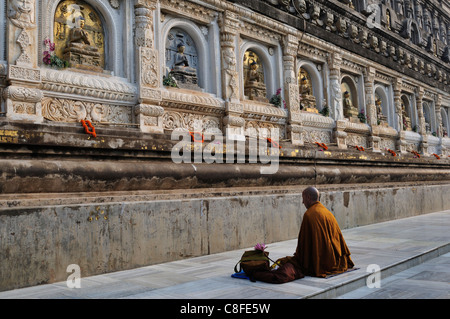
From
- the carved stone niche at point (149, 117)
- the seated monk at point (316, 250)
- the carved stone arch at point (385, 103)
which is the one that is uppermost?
the carved stone arch at point (385, 103)

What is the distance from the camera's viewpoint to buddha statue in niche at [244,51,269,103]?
1013 centimetres

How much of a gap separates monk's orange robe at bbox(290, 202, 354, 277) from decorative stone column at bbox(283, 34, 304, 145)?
5435 millimetres

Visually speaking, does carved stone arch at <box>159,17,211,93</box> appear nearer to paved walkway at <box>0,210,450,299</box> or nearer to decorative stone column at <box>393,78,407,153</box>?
paved walkway at <box>0,210,450,299</box>

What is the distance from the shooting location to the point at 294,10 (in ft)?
36.8

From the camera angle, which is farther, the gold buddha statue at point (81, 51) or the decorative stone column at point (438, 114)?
the decorative stone column at point (438, 114)

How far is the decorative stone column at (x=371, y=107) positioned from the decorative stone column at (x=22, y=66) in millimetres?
10981

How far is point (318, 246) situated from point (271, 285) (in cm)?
79

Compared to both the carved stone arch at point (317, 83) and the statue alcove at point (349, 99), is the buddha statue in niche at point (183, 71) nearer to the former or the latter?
the carved stone arch at point (317, 83)

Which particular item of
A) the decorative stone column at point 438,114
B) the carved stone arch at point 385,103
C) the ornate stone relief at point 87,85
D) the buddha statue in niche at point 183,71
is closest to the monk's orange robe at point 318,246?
the ornate stone relief at point 87,85

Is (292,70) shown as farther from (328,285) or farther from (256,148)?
(328,285)

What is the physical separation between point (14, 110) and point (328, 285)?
474 centimetres

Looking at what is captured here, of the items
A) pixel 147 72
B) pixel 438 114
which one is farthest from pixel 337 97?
pixel 438 114

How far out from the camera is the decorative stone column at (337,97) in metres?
12.5

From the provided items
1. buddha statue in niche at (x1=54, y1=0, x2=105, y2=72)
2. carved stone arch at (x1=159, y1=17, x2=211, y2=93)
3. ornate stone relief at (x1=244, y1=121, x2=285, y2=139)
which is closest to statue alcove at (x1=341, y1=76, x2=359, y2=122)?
ornate stone relief at (x1=244, y1=121, x2=285, y2=139)
